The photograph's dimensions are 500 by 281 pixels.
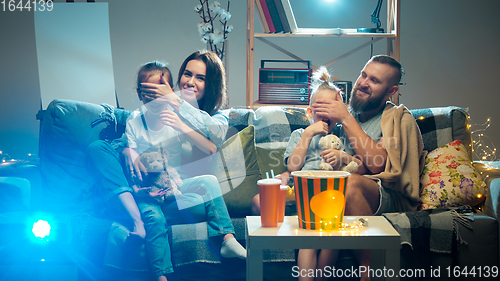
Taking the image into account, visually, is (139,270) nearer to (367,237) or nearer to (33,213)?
(33,213)

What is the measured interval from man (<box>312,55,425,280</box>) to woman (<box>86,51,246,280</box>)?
46 cm

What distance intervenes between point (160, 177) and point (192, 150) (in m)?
0.23

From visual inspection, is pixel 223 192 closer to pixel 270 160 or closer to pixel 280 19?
pixel 270 160

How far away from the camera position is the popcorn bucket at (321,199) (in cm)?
75

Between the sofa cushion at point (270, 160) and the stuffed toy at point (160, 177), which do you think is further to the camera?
the sofa cushion at point (270, 160)

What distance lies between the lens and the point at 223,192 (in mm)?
1493

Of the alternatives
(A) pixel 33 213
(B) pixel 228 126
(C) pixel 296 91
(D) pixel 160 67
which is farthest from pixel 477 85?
(A) pixel 33 213

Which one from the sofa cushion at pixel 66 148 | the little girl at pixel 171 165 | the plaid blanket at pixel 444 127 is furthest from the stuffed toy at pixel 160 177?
the plaid blanket at pixel 444 127

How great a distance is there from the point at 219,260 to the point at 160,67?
33.7 inches

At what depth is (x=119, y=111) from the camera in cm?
163

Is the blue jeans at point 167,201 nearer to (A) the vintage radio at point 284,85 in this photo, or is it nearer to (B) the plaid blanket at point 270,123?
(B) the plaid blanket at point 270,123

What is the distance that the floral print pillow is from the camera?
1328 mm

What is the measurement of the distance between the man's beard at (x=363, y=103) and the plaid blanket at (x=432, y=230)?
1.59 feet

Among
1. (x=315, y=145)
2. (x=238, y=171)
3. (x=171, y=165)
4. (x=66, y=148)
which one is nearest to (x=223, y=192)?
(x=238, y=171)
